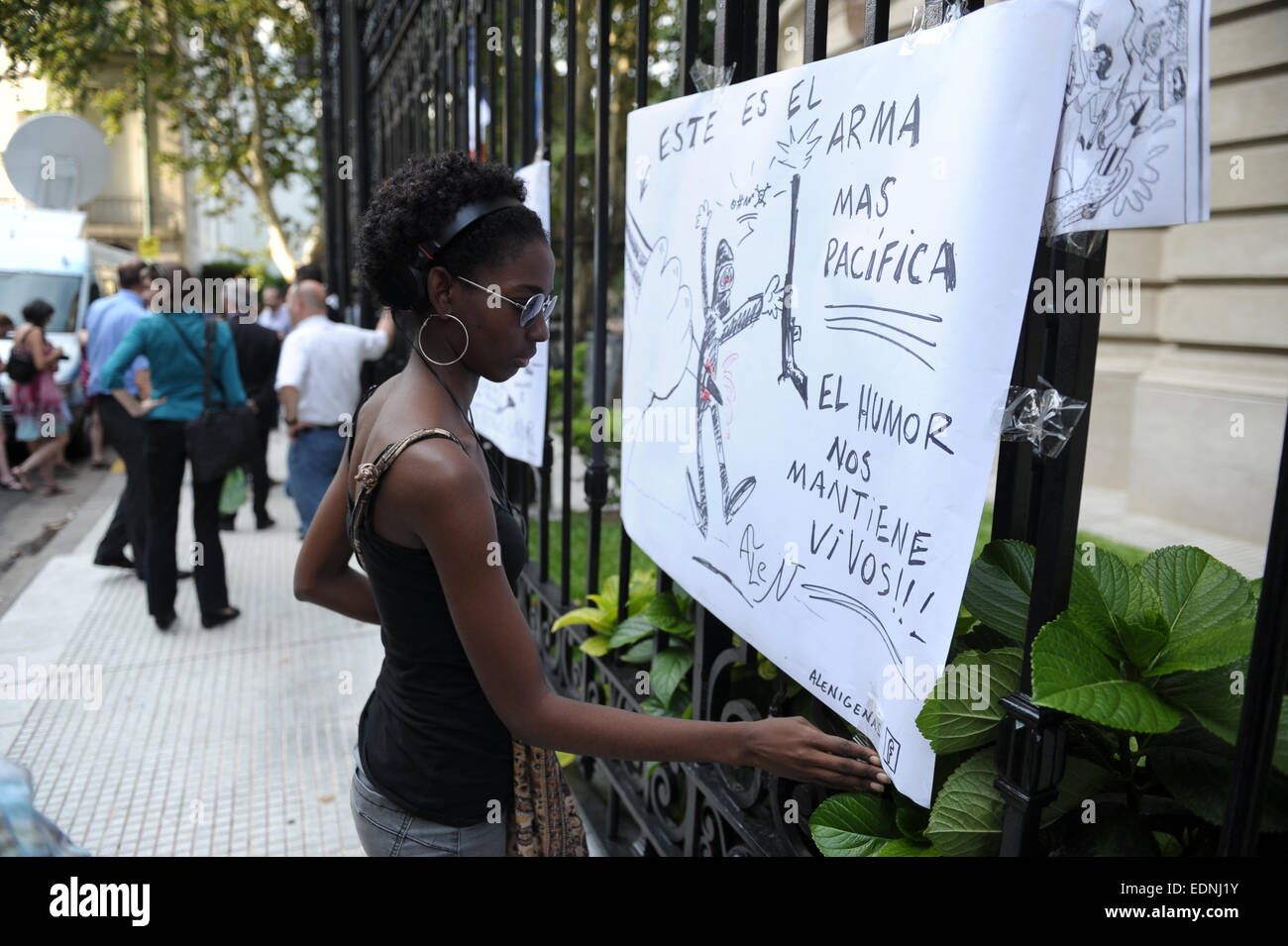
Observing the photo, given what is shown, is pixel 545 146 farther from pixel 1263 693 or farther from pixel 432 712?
pixel 1263 693

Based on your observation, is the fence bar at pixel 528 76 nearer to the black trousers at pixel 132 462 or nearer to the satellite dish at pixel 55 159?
the satellite dish at pixel 55 159

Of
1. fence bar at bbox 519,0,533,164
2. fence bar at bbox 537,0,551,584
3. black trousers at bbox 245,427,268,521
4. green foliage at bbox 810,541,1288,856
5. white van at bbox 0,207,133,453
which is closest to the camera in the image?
green foliage at bbox 810,541,1288,856

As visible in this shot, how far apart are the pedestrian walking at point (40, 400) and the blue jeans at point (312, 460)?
7.79 ft

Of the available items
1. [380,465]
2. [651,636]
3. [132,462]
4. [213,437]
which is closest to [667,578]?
[651,636]

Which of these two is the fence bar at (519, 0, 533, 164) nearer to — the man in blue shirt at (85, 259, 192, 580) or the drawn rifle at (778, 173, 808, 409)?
the drawn rifle at (778, 173, 808, 409)

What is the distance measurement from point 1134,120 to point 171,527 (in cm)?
549

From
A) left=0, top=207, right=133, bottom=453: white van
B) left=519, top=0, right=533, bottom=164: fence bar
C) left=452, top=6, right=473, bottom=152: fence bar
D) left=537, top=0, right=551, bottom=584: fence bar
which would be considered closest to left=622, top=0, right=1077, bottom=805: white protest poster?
left=537, top=0, right=551, bottom=584: fence bar

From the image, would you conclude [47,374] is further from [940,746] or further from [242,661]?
[940,746]

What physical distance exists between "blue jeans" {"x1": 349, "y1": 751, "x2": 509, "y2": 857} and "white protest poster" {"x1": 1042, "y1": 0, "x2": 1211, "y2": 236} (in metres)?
1.39

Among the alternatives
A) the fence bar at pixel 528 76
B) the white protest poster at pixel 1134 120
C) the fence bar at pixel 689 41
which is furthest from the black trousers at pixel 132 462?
the white protest poster at pixel 1134 120

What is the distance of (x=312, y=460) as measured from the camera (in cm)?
586

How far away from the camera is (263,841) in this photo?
133 inches

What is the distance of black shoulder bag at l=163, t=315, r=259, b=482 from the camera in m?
5.45
